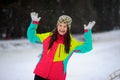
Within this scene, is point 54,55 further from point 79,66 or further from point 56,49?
point 79,66

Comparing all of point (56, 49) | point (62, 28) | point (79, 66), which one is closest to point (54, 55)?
point (56, 49)

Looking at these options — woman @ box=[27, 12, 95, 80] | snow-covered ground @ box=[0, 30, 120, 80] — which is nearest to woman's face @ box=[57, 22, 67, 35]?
woman @ box=[27, 12, 95, 80]

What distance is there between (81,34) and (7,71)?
48.8 feet

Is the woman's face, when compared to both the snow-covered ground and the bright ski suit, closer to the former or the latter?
the bright ski suit

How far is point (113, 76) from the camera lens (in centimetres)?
699

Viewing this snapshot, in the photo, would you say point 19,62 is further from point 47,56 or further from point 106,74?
point 47,56

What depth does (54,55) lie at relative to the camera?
365cm

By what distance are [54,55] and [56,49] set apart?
9cm

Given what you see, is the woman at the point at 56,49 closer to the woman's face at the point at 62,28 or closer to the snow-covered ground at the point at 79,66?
the woman's face at the point at 62,28

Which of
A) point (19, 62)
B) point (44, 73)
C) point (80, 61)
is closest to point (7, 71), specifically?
point (19, 62)

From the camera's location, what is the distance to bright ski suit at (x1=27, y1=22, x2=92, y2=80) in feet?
11.9

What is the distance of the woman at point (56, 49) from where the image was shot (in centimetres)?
363

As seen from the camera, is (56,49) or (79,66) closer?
(56,49)

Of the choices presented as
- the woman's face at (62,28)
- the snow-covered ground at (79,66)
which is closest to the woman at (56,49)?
the woman's face at (62,28)
